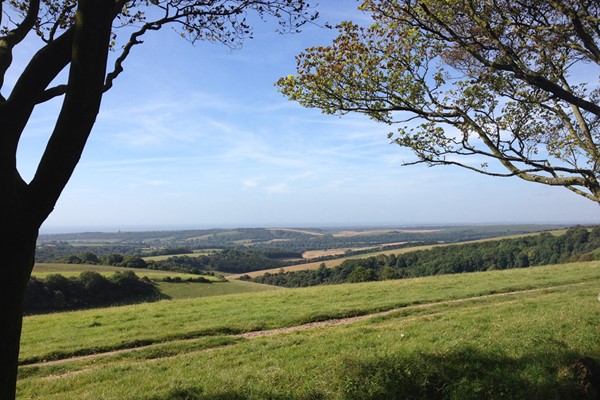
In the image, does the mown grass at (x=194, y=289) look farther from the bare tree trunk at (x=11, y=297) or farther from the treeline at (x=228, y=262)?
the treeline at (x=228, y=262)

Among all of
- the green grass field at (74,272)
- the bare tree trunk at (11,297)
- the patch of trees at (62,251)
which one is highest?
the bare tree trunk at (11,297)

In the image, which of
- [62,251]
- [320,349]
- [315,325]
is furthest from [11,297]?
[62,251]

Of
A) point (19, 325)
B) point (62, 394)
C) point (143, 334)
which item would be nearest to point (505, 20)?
point (19, 325)

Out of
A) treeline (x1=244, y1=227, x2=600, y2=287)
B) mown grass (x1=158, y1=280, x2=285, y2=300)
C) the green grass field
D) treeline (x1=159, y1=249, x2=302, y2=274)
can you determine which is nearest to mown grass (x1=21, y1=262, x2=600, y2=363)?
mown grass (x1=158, y1=280, x2=285, y2=300)

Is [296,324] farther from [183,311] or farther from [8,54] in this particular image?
[8,54]

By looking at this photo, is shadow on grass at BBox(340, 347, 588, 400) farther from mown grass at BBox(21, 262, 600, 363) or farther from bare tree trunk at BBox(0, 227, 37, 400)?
mown grass at BBox(21, 262, 600, 363)

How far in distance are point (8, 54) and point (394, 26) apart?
7.18m

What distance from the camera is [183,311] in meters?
18.6

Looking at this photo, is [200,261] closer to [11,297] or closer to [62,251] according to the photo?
[62,251]

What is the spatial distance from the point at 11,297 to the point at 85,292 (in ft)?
135

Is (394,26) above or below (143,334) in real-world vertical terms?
above

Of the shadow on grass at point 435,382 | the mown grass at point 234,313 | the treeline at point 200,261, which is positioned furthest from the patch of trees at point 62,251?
the shadow on grass at point 435,382

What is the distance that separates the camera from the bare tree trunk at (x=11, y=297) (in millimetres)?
4004

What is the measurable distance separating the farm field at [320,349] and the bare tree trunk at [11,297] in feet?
10.0
